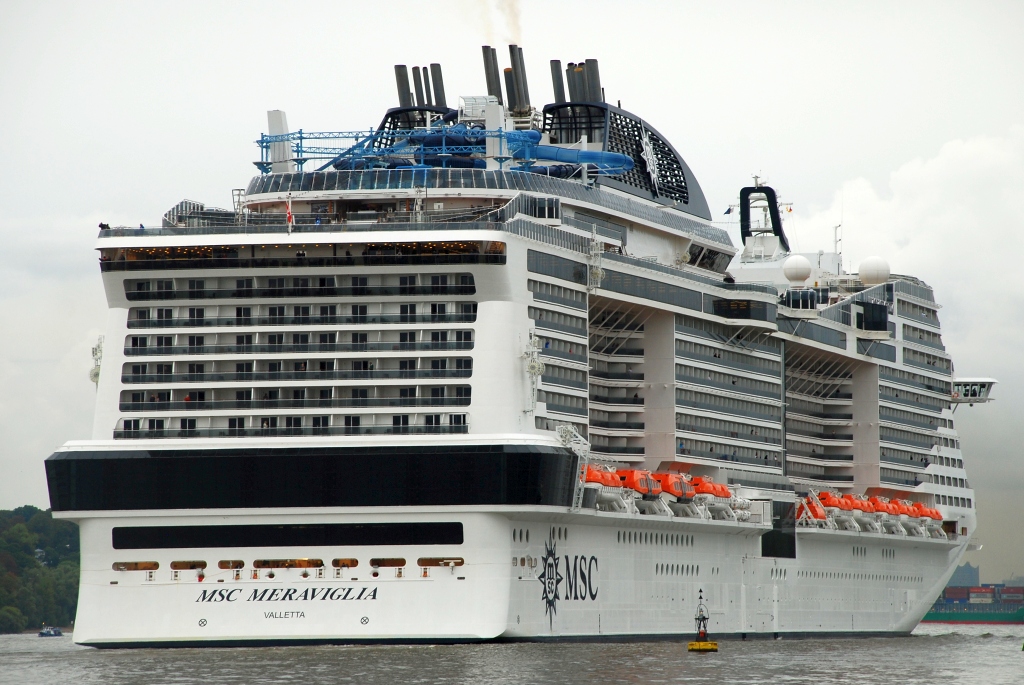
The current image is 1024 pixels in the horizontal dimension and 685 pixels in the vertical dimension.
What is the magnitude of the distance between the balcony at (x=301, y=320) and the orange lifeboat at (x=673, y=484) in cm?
1360

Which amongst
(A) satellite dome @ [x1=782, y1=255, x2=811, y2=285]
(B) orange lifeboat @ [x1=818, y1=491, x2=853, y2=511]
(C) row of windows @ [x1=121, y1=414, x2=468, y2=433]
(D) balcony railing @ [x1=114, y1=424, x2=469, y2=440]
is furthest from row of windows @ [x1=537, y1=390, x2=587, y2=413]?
(A) satellite dome @ [x1=782, y1=255, x2=811, y2=285]

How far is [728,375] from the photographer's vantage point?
81.6m

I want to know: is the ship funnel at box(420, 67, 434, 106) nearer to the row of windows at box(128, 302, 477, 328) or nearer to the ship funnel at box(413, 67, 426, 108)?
the ship funnel at box(413, 67, 426, 108)

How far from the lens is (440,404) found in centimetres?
6256

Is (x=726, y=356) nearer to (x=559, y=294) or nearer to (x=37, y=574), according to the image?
(x=559, y=294)

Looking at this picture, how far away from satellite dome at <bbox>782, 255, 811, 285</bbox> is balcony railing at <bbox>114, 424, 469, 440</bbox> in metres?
34.7

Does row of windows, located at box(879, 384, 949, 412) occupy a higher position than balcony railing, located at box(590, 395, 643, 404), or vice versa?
row of windows, located at box(879, 384, 949, 412)

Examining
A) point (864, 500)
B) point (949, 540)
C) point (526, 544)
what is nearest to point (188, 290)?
point (526, 544)

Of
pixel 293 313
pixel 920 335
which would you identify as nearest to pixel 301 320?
pixel 293 313

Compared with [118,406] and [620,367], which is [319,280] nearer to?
[118,406]

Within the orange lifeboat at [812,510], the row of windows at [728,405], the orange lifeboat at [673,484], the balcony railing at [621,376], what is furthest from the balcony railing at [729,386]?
the orange lifeboat at [812,510]

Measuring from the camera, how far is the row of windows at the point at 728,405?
78.1m

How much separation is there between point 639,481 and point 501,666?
1864 cm

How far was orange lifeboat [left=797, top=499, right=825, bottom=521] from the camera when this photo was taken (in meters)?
85.9
